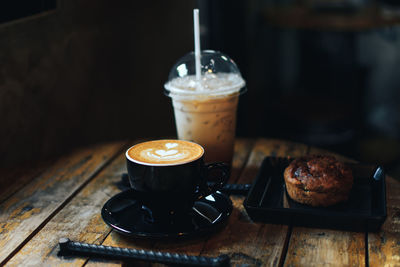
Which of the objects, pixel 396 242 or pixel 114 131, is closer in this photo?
pixel 396 242

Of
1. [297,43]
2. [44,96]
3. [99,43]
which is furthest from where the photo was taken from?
[297,43]

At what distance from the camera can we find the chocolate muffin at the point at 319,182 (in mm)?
1052

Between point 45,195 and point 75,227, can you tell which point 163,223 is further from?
point 45,195

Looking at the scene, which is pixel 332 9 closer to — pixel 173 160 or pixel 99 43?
pixel 99 43

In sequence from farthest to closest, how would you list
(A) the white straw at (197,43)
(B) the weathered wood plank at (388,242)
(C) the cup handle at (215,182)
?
(A) the white straw at (197,43) → (C) the cup handle at (215,182) → (B) the weathered wood plank at (388,242)

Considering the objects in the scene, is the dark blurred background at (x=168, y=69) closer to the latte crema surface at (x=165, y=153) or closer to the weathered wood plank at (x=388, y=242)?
the latte crema surface at (x=165, y=153)

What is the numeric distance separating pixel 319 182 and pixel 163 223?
35cm

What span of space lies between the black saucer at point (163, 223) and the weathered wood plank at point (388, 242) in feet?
0.98

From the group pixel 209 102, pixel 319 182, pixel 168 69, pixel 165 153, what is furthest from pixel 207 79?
pixel 168 69

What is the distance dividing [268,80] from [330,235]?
2827mm

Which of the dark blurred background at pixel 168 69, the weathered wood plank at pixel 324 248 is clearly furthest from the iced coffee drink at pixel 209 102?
the dark blurred background at pixel 168 69

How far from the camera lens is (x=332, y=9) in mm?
3322

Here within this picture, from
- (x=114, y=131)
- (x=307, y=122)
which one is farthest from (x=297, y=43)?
(x=114, y=131)

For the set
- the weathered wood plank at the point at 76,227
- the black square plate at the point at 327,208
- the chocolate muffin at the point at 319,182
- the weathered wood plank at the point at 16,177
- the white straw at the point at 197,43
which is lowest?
the weathered wood plank at the point at 16,177
